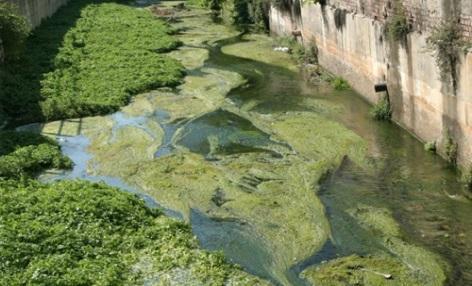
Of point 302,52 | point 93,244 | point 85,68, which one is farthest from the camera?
point 302,52

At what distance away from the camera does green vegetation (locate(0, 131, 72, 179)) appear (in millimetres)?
11641

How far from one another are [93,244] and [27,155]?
4401 millimetres

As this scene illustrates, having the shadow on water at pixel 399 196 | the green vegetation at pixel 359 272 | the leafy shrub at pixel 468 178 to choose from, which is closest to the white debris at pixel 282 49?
the shadow on water at pixel 399 196

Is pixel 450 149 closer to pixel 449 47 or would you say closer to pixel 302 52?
pixel 449 47

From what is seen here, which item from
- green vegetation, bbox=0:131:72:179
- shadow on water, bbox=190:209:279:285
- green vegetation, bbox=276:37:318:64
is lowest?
shadow on water, bbox=190:209:279:285

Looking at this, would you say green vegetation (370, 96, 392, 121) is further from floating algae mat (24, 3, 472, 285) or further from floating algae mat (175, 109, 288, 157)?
floating algae mat (175, 109, 288, 157)

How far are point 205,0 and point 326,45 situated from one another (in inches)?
647

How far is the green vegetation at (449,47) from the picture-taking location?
11.5 metres

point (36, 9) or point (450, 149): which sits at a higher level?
point (36, 9)

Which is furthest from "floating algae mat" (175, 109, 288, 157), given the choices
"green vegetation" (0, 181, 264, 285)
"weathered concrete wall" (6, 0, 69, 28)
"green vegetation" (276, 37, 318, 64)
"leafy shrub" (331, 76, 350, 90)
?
"weathered concrete wall" (6, 0, 69, 28)

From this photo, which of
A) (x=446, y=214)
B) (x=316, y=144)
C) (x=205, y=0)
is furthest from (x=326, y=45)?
(x=205, y=0)

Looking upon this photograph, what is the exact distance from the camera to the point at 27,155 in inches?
499

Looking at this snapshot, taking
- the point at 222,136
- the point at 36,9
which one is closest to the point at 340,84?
the point at 222,136

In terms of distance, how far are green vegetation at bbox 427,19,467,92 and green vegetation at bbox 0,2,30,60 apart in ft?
39.0
